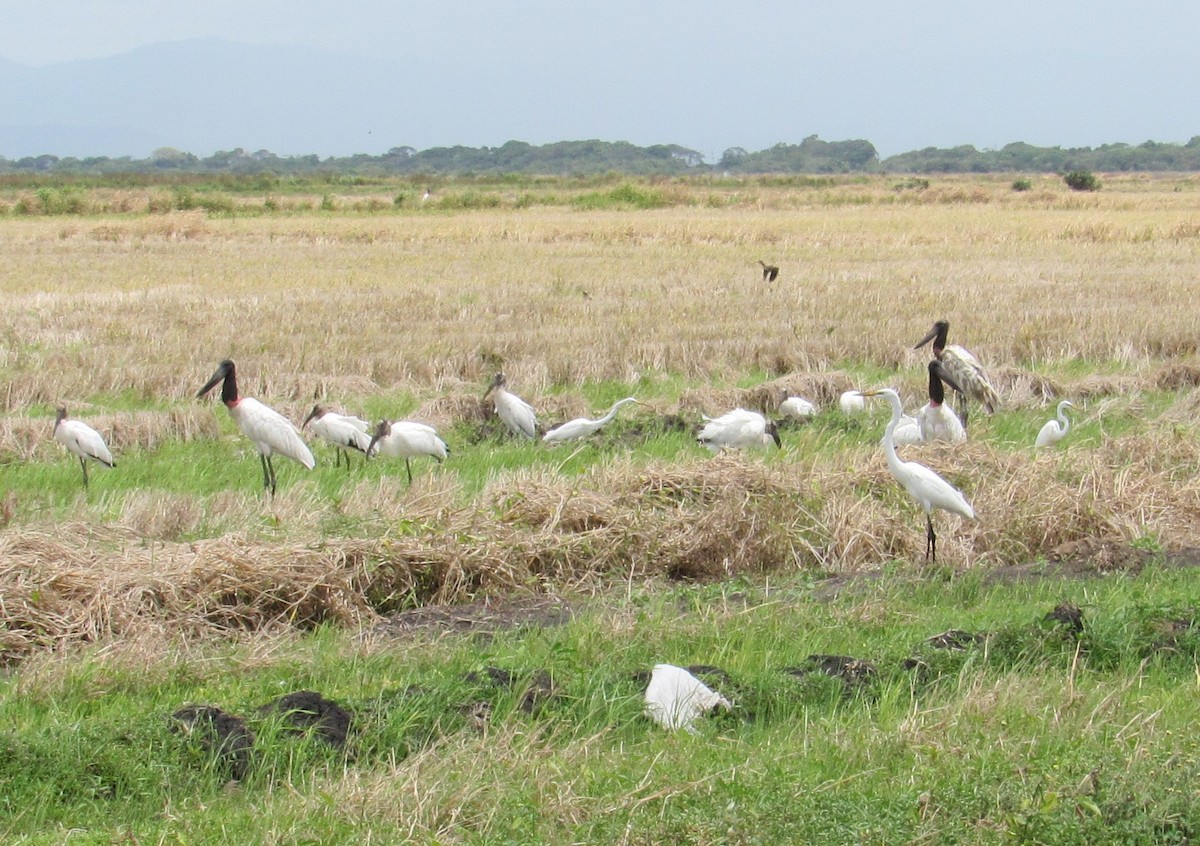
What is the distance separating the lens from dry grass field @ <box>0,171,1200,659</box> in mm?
7348

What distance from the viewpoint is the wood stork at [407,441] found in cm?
1023

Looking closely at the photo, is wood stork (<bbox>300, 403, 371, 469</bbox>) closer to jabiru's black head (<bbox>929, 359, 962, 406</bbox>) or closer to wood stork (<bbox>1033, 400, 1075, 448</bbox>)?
jabiru's black head (<bbox>929, 359, 962, 406</bbox>)

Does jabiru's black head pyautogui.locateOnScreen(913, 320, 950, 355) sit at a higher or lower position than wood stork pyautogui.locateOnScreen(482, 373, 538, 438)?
higher

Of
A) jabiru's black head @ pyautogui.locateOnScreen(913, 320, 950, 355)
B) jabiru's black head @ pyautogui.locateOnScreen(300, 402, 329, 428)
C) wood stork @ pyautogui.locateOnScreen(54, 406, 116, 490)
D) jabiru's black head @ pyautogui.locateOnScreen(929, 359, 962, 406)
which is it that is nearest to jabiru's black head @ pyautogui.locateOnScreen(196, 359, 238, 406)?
jabiru's black head @ pyautogui.locateOnScreen(300, 402, 329, 428)

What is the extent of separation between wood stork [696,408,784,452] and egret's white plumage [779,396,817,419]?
3.92 ft

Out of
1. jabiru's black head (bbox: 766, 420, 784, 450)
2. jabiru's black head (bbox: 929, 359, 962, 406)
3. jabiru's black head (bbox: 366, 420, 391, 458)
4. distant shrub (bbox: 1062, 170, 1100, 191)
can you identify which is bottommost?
jabiru's black head (bbox: 766, 420, 784, 450)

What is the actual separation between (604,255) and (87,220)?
21.8m

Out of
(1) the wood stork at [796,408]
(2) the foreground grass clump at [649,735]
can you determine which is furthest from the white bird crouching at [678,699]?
(1) the wood stork at [796,408]

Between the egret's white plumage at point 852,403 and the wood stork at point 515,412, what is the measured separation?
10.0 feet

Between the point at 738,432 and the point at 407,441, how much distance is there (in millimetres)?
2845

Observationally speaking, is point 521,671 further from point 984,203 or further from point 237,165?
point 237,165

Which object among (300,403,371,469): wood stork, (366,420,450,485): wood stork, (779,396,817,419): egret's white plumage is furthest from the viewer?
(779,396,817,419): egret's white plumage

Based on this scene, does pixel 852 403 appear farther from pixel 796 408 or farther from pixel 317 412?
pixel 317 412

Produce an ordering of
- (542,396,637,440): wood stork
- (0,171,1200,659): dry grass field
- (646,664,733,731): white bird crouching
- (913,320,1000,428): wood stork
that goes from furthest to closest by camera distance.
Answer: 1. (913,320,1000,428): wood stork
2. (542,396,637,440): wood stork
3. (0,171,1200,659): dry grass field
4. (646,664,733,731): white bird crouching
